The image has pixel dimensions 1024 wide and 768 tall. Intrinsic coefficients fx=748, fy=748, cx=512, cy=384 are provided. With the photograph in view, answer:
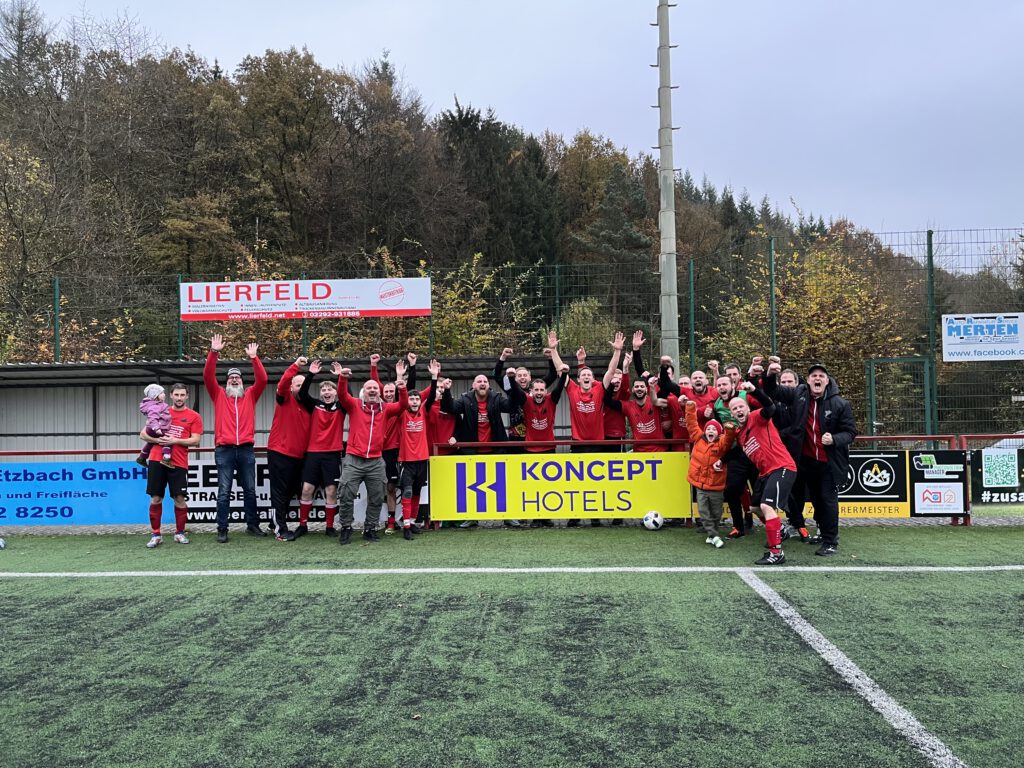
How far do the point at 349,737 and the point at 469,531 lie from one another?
615 centimetres

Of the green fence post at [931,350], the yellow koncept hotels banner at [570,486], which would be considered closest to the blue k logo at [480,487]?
the yellow koncept hotels banner at [570,486]

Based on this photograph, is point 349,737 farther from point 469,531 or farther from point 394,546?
point 469,531

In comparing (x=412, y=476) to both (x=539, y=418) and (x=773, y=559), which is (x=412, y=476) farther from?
(x=773, y=559)

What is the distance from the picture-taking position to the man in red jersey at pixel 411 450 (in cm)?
952

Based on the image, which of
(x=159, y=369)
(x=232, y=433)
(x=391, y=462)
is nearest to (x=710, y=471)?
(x=391, y=462)

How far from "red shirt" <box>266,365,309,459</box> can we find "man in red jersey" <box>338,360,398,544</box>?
2.22ft

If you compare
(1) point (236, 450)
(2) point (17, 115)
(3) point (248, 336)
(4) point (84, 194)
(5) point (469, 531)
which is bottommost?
(5) point (469, 531)

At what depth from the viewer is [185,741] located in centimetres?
369

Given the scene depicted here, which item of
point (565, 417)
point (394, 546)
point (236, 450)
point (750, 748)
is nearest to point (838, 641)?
point (750, 748)

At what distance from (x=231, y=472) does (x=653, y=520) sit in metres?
5.42

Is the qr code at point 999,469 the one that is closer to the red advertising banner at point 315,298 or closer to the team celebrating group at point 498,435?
the team celebrating group at point 498,435

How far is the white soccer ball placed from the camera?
9711 millimetres

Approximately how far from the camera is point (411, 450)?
9.56m

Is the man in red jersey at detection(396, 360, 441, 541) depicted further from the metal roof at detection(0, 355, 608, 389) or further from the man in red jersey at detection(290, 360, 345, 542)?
the metal roof at detection(0, 355, 608, 389)
